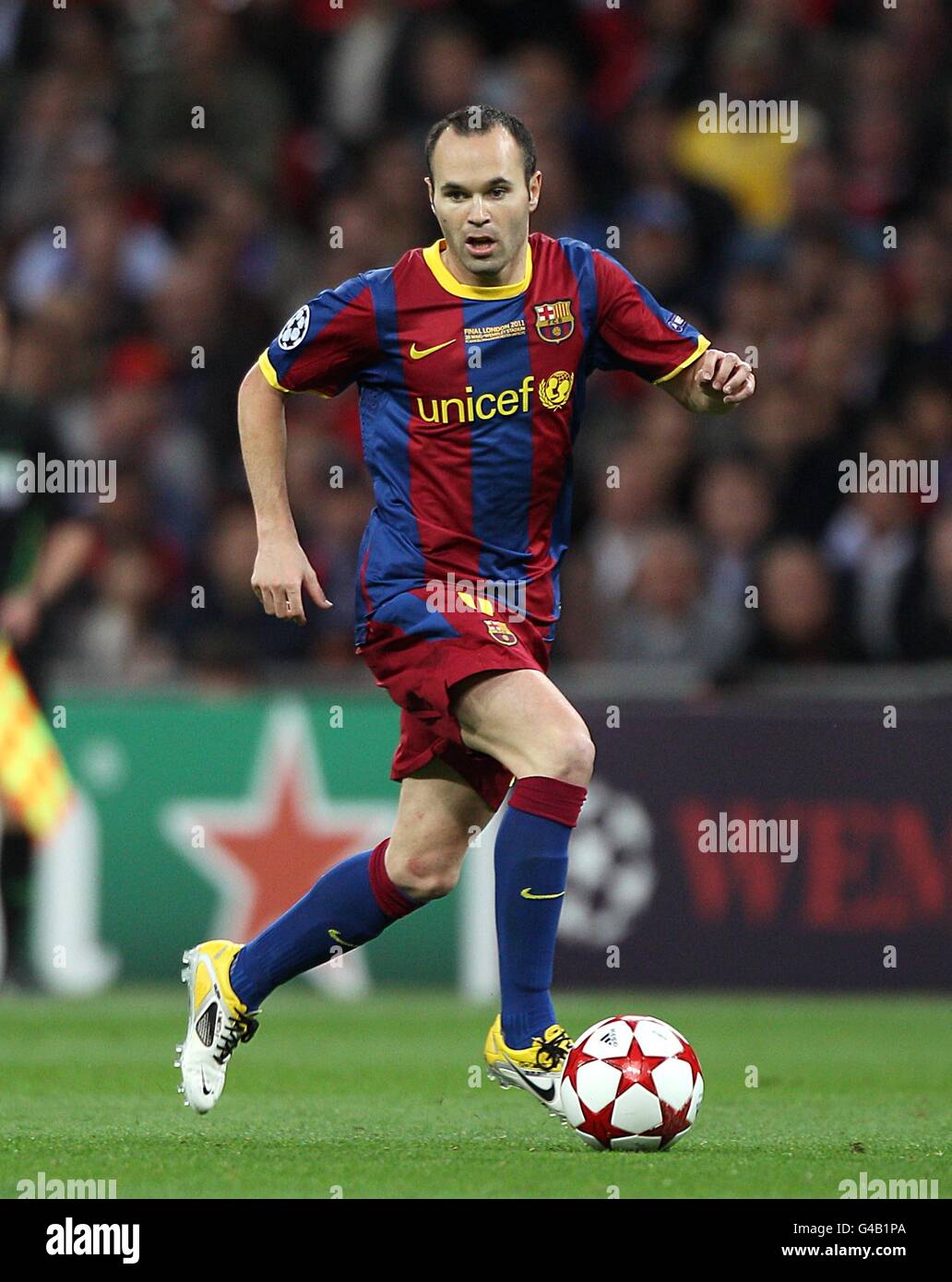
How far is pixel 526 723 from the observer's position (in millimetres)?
5125

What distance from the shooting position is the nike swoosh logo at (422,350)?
17.8ft

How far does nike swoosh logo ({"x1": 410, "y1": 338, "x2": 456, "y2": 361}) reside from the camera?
214 inches

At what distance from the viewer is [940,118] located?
11742 mm

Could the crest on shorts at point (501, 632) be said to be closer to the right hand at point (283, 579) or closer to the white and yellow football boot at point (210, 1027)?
the right hand at point (283, 579)

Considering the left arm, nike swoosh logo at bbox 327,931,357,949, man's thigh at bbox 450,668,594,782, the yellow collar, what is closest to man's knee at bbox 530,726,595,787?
man's thigh at bbox 450,668,594,782

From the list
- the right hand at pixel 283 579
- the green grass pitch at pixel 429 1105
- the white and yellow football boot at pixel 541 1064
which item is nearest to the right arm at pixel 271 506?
the right hand at pixel 283 579

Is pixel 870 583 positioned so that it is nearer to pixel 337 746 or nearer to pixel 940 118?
pixel 337 746

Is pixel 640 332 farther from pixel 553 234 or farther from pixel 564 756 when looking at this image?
pixel 553 234

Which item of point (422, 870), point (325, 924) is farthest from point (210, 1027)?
point (422, 870)

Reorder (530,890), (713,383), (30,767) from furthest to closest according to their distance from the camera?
(30,767), (713,383), (530,890)

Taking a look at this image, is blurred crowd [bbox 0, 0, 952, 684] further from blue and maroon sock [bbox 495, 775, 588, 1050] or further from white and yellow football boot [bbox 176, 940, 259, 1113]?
blue and maroon sock [bbox 495, 775, 588, 1050]

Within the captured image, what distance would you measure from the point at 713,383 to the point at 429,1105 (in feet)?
6.48

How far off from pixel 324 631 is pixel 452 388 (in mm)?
5080
